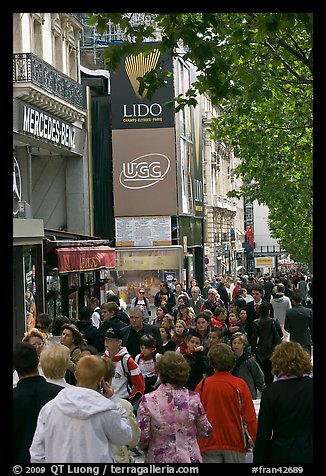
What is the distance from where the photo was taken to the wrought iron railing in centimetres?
2722

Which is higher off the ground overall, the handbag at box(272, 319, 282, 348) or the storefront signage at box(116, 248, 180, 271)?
the storefront signage at box(116, 248, 180, 271)

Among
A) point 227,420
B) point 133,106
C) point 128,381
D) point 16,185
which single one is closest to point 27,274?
point 16,185

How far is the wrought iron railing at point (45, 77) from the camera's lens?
2722 centimetres

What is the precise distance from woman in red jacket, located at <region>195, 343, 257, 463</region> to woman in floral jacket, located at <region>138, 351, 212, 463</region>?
47 centimetres

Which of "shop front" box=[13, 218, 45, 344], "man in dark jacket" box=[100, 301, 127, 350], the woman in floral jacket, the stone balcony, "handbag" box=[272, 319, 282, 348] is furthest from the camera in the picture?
the stone balcony

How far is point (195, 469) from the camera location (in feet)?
22.7

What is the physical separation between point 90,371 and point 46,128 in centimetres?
2438

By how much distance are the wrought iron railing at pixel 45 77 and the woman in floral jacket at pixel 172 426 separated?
20.2 meters

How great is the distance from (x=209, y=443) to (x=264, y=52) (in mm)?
7779

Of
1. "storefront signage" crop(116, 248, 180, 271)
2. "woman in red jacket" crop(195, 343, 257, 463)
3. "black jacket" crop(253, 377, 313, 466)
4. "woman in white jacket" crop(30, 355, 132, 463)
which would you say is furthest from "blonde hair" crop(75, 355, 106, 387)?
"storefront signage" crop(116, 248, 180, 271)

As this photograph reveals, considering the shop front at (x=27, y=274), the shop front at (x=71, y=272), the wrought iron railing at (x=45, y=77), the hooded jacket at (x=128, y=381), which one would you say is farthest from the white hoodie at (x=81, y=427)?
the wrought iron railing at (x=45, y=77)

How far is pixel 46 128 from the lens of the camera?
30.5 m

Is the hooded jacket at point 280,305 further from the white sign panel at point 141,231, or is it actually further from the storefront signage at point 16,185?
the white sign panel at point 141,231

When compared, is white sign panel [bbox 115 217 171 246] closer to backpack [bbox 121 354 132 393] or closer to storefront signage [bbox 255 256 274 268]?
backpack [bbox 121 354 132 393]
